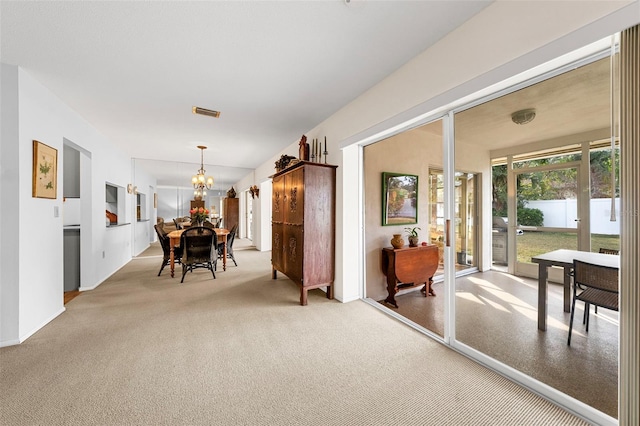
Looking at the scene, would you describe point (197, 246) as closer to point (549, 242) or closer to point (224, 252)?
point (224, 252)

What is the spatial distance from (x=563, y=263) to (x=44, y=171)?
4539 millimetres

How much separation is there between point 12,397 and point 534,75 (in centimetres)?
378

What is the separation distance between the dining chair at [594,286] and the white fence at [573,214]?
22cm

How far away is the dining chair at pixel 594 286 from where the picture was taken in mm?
1381

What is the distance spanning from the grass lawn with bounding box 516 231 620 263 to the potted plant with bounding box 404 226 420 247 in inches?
57.1

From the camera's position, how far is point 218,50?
1.99 meters

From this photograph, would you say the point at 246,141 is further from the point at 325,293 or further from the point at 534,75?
the point at 534,75

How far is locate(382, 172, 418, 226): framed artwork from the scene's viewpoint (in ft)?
11.4

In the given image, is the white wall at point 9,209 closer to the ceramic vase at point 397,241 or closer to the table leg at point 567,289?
the ceramic vase at point 397,241

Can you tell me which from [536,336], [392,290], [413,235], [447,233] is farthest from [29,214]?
[536,336]

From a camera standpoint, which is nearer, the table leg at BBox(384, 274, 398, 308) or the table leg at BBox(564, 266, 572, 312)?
the table leg at BBox(564, 266, 572, 312)

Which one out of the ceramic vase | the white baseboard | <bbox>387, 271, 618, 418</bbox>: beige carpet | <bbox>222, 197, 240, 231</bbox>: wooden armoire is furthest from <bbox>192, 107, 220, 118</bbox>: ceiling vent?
<bbox>222, 197, 240, 231</bbox>: wooden armoire

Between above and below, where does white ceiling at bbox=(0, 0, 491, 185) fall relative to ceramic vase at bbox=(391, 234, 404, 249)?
above

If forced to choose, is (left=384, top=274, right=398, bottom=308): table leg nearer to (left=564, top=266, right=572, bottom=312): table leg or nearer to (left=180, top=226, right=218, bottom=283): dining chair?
(left=564, top=266, right=572, bottom=312): table leg
